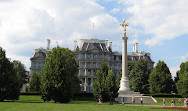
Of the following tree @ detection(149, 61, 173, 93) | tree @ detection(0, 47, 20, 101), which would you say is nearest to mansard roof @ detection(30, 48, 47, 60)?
tree @ detection(149, 61, 173, 93)

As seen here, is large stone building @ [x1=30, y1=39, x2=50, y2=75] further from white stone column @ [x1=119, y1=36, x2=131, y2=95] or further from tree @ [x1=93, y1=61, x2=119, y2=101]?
tree @ [x1=93, y1=61, x2=119, y2=101]

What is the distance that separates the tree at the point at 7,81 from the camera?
43.6m

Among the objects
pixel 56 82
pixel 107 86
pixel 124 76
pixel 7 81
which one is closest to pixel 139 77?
pixel 124 76

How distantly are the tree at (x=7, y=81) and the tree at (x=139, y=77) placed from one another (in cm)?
4714

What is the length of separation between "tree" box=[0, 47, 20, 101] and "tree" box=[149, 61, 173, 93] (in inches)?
1802

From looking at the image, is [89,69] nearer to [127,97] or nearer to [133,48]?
[133,48]

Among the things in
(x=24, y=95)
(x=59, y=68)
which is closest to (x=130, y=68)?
(x=24, y=95)

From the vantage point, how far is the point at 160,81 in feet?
250

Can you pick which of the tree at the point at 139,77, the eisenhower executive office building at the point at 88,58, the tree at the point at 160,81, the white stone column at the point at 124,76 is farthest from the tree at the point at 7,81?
the eisenhower executive office building at the point at 88,58

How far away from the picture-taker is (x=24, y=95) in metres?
69.8

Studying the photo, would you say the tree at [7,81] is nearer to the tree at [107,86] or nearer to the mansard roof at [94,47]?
the tree at [107,86]

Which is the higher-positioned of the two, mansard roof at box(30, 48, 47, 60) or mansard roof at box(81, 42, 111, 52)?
mansard roof at box(81, 42, 111, 52)

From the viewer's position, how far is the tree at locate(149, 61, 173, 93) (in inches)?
2990

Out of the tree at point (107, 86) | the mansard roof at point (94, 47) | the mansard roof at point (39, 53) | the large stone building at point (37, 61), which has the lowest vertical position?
the tree at point (107, 86)
